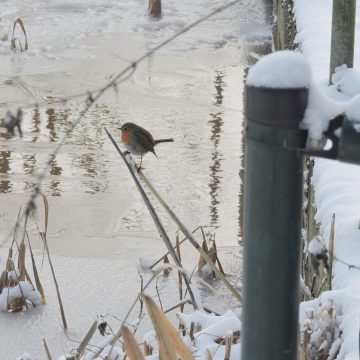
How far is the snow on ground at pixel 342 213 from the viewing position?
2.16 meters

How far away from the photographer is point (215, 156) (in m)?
7.16

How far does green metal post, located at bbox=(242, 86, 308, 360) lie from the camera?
0.95 metres

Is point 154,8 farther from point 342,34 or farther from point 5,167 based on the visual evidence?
point 342,34

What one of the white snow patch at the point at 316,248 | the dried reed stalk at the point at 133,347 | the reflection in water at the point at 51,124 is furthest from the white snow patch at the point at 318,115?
the reflection in water at the point at 51,124

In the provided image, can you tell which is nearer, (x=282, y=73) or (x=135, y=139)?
(x=282, y=73)

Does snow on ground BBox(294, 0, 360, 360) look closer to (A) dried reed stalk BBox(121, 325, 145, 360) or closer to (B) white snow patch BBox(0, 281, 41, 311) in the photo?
(A) dried reed stalk BBox(121, 325, 145, 360)

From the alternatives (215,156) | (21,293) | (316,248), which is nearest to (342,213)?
(316,248)

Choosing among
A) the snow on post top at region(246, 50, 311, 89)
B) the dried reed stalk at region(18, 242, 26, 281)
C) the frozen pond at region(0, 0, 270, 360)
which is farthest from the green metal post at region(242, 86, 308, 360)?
the dried reed stalk at region(18, 242, 26, 281)

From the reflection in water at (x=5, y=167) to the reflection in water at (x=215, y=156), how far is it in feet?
4.74

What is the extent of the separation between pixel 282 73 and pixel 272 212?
0.15 meters

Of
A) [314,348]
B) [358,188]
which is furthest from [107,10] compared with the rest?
[314,348]

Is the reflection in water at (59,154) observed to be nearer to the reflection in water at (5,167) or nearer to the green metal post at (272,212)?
the reflection in water at (5,167)

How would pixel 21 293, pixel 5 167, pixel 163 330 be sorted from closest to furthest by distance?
pixel 163 330
pixel 21 293
pixel 5 167

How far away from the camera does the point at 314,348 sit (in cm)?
244
